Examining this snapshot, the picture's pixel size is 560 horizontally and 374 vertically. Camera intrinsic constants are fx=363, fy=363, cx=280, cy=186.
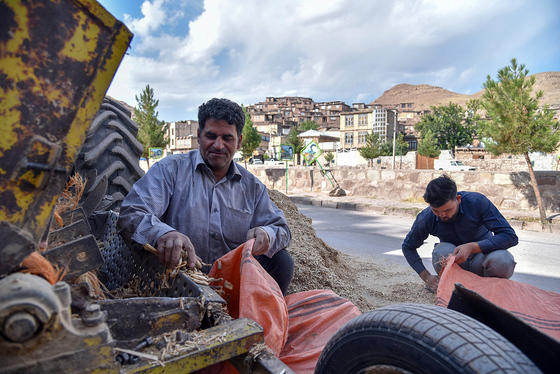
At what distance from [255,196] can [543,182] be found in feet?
32.4

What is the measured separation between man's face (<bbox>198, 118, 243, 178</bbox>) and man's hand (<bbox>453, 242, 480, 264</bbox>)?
85.5 inches

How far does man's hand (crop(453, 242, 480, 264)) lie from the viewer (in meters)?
3.17

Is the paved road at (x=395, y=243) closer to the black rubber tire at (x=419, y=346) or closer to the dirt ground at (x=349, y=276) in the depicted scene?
the dirt ground at (x=349, y=276)

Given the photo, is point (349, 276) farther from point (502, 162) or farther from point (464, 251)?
point (502, 162)

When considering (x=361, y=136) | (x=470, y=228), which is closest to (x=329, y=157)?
(x=361, y=136)

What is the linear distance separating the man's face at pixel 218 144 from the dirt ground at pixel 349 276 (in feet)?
3.76

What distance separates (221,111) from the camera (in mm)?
2469

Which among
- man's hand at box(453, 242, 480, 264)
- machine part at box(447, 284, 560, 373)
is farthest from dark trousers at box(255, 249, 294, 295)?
man's hand at box(453, 242, 480, 264)

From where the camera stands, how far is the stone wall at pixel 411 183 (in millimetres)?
9539

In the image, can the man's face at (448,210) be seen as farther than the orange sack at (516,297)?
Yes

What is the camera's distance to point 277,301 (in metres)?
1.74

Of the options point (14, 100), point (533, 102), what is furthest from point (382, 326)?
point (533, 102)

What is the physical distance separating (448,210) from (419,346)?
2.62m

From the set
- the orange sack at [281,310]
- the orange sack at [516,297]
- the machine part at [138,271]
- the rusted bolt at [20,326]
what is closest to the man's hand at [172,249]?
the machine part at [138,271]
